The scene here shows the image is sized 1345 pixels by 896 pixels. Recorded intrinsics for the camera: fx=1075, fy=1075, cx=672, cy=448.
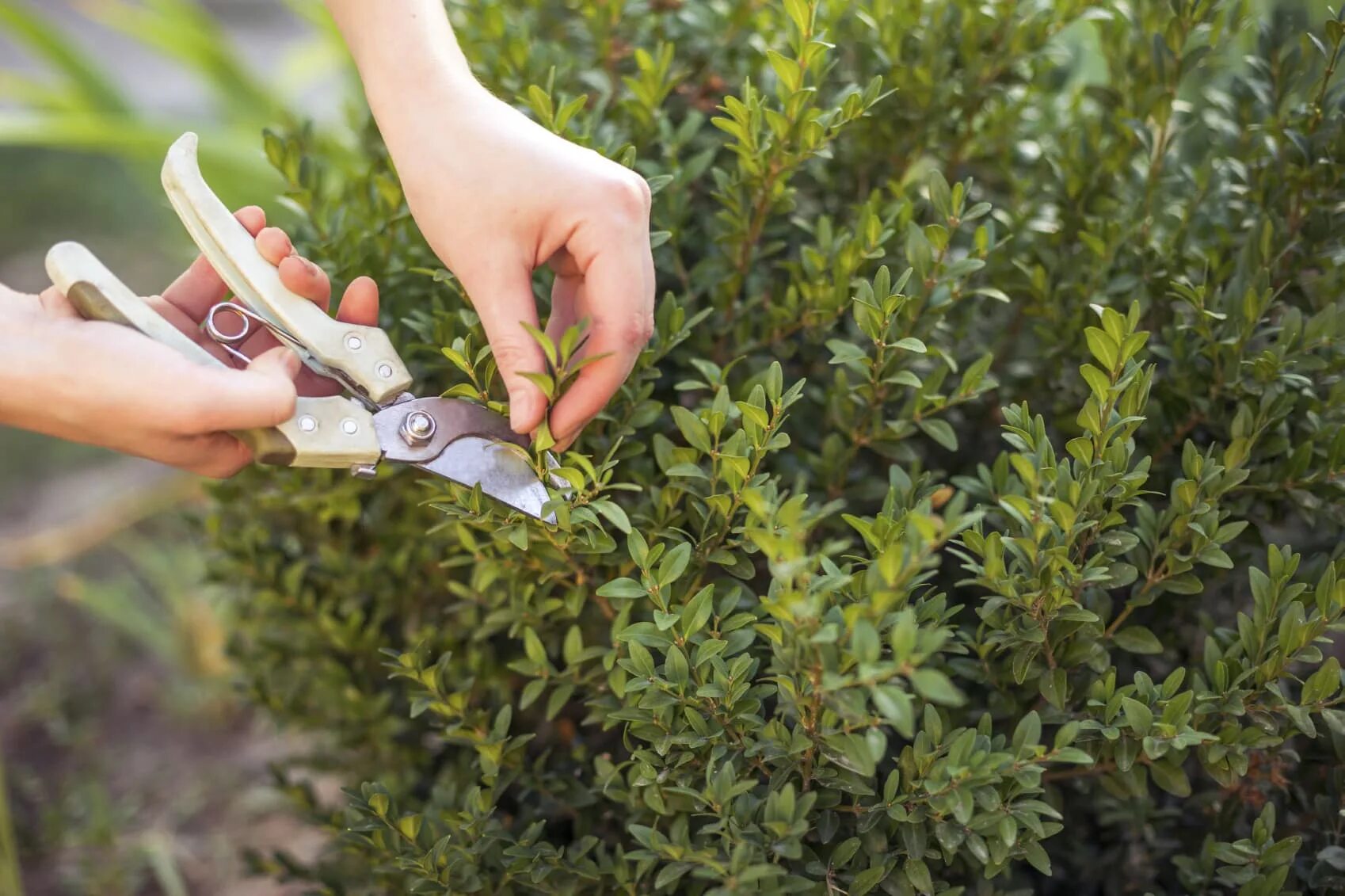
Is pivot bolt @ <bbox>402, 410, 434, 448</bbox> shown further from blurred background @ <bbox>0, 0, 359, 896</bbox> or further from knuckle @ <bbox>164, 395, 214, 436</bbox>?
blurred background @ <bbox>0, 0, 359, 896</bbox>

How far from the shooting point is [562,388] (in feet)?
3.40

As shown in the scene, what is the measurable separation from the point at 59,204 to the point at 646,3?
11.6 feet

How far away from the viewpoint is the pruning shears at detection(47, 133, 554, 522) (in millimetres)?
1048

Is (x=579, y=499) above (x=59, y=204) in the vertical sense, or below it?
above

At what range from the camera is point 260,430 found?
1041mm

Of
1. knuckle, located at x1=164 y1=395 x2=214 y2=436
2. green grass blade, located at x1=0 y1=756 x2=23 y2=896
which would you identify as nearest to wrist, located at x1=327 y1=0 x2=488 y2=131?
knuckle, located at x1=164 y1=395 x2=214 y2=436

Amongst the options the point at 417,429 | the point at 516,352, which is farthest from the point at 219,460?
the point at 516,352

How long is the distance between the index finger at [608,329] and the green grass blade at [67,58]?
2252mm

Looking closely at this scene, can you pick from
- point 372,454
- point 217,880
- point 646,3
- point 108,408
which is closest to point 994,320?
point 646,3

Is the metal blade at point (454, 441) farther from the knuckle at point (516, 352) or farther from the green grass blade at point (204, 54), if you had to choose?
the green grass blade at point (204, 54)

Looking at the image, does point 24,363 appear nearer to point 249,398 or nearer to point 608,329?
point 249,398

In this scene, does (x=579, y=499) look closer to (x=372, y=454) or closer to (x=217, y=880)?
(x=372, y=454)

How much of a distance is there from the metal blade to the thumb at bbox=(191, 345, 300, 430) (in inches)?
4.1

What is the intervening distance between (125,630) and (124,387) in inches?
77.7
